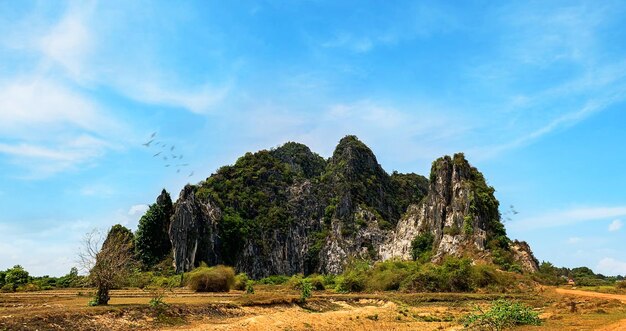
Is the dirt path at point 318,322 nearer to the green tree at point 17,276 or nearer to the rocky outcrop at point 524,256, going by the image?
the rocky outcrop at point 524,256

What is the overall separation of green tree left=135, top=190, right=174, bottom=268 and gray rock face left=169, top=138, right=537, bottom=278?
5.53 m

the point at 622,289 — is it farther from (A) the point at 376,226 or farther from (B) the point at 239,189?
(B) the point at 239,189

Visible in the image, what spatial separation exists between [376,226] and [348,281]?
80.0m

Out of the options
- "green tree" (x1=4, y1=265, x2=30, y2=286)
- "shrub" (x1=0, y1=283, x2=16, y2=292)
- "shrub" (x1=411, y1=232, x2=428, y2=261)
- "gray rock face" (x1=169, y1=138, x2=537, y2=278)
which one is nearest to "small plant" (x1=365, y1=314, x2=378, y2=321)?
"shrub" (x1=0, y1=283, x2=16, y2=292)

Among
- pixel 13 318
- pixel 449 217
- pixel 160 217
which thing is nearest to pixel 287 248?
pixel 160 217

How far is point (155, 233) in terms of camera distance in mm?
117375

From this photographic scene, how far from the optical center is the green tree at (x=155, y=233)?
114 m

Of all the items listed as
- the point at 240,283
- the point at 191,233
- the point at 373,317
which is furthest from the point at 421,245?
the point at 373,317

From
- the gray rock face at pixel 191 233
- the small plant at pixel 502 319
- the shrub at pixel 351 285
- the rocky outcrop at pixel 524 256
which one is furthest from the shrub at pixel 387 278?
the gray rock face at pixel 191 233

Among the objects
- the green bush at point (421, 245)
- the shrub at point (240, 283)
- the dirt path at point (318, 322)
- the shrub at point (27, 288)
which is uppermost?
the green bush at point (421, 245)

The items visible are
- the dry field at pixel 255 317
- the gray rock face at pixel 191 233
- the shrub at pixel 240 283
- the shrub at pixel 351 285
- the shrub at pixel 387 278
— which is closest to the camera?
the dry field at pixel 255 317

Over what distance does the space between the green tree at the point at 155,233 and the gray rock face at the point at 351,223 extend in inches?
218

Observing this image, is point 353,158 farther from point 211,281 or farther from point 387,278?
point 211,281

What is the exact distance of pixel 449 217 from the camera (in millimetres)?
101625
